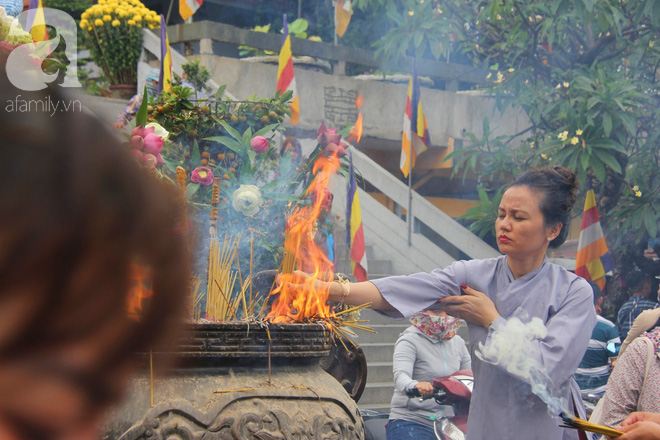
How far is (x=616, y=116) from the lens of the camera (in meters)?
7.38

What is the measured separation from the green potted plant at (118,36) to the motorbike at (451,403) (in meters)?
6.68

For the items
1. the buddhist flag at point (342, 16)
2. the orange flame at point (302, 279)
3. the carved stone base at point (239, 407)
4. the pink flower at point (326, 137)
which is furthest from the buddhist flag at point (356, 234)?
the carved stone base at point (239, 407)

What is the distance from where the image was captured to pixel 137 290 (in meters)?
0.65

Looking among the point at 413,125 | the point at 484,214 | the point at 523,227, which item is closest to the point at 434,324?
the point at 523,227

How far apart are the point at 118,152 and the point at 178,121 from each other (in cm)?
317

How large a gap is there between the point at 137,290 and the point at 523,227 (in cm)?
258

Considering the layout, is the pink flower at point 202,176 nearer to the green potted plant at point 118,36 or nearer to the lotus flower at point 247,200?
the lotus flower at point 247,200

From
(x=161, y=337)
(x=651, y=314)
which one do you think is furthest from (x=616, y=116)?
(x=161, y=337)

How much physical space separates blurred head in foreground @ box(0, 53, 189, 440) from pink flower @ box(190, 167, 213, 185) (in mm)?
2734

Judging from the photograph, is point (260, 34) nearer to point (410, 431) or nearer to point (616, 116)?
point (616, 116)

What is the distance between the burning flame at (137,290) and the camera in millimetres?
633

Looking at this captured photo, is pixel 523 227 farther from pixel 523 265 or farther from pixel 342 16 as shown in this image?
pixel 342 16

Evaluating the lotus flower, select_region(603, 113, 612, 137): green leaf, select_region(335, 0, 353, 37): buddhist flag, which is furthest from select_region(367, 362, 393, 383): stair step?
the lotus flower

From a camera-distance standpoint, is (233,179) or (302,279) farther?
(233,179)
